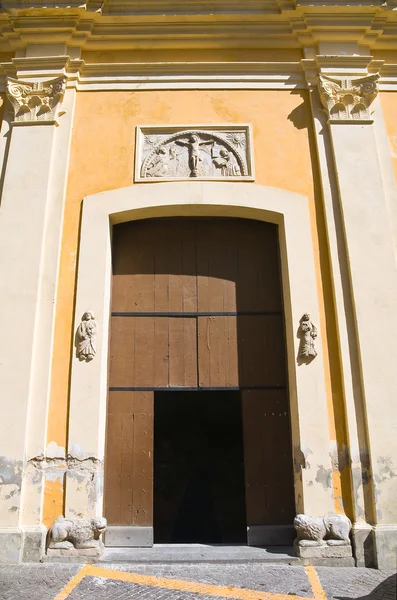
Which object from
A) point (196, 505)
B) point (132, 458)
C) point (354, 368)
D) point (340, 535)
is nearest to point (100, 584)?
point (132, 458)

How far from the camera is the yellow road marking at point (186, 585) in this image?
373 centimetres

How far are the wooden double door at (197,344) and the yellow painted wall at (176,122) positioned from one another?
1.85 ft

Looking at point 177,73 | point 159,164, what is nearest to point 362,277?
point 159,164

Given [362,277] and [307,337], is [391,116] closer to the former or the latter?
[362,277]

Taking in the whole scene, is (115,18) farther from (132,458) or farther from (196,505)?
(196,505)

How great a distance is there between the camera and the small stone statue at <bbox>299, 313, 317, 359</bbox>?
497cm

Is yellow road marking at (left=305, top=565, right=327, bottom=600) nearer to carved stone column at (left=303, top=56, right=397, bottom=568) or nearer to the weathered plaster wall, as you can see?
carved stone column at (left=303, top=56, right=397, bottom=568)

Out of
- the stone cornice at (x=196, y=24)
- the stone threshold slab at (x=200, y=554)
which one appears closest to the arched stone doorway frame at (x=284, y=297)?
the stone threshold slab at (x=200, y=554)

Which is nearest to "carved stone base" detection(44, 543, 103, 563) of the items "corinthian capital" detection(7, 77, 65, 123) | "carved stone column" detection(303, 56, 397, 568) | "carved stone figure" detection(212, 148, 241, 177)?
"carved stone column" detection(303, 56, 397, 568)

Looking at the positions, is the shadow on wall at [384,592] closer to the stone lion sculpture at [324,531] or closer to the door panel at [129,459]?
the stone lion sculpture at [324,531]

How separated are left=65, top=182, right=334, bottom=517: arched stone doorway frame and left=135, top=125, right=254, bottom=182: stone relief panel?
189mm

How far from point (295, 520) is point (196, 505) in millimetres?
3763

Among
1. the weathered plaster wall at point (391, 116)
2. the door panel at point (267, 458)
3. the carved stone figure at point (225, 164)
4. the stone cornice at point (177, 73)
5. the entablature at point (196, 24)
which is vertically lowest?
the door panel at point (267, 458)

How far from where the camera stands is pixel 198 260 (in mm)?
5805
